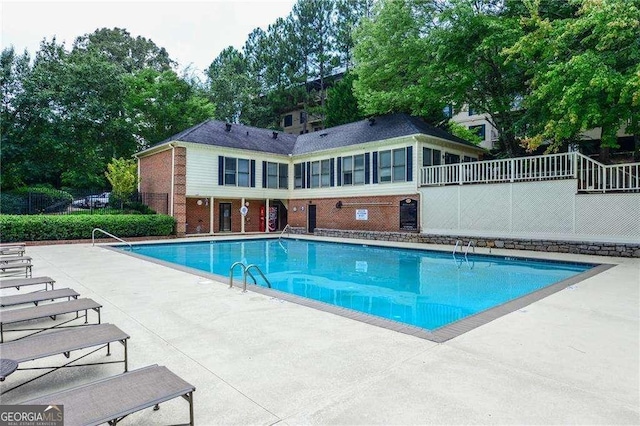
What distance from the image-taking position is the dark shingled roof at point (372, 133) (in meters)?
19.6

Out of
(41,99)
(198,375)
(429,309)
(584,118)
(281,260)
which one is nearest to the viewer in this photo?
(198,375)

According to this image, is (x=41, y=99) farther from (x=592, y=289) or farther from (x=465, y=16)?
(x=592, y=289)

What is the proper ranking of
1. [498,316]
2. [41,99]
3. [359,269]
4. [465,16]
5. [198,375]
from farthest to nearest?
1. [41,99]
2. [465,16]
3. [359,269]
4. [498,316]
5. [198,375]

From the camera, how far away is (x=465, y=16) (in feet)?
54.7

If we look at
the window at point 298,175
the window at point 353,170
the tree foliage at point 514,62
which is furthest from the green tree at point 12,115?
the tree foliage at point 514,62

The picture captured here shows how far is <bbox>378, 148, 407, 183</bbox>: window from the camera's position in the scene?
1909 cm

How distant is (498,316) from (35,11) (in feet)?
40.1

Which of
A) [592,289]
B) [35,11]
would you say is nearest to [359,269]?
[592,289]

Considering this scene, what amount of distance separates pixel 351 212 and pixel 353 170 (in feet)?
7.86

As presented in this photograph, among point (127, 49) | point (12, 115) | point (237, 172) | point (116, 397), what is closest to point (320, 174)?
point (237, 172)

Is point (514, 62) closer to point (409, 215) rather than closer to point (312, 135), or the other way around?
point (409, 215)

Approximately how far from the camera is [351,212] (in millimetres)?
21375

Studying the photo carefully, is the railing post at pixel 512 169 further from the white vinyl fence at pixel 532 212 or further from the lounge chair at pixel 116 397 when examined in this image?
the lounge chair at pixel 116 397

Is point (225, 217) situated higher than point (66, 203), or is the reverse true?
point (66, 203)
